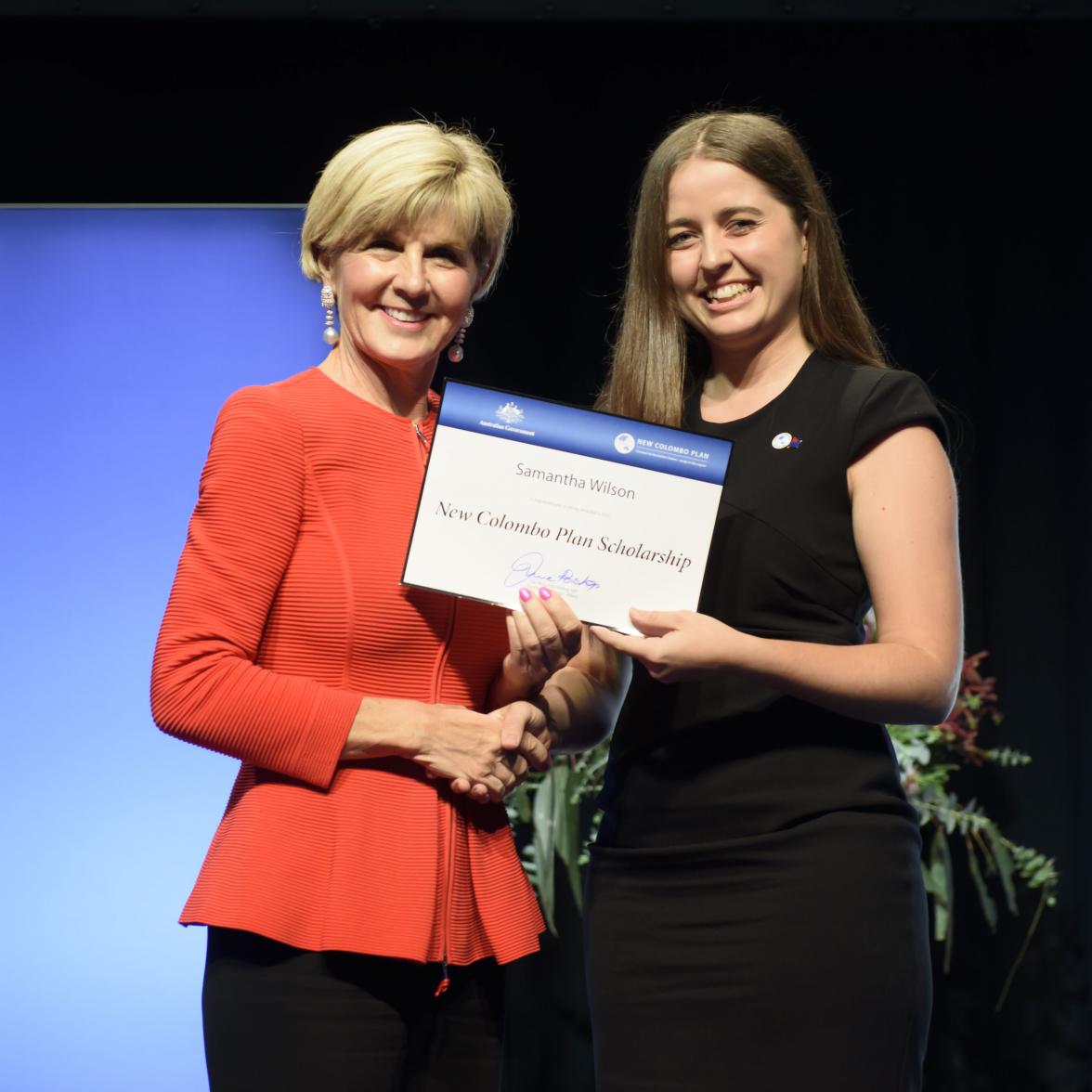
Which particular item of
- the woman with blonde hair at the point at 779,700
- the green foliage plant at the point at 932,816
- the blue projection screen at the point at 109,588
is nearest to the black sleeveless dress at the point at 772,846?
the woman with blonde hair at the point at 779,700

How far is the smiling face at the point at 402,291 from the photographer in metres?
1.67

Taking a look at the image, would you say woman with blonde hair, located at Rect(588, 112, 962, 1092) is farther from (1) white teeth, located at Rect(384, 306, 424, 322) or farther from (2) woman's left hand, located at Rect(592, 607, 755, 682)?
(1) white teeth, located at Rect(384, 306, 424, 322)

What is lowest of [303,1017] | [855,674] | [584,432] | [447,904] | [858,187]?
[303,1017]

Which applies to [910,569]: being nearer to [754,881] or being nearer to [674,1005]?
[754,881]

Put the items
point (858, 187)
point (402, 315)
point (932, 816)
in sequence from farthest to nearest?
point (858, 187), point (932, 816), point (402, 315)

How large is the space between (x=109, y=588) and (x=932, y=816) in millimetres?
2065

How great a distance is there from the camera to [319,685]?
1536mm

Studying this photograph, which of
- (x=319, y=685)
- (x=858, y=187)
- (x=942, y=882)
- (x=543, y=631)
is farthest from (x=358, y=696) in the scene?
(x=858, y=187)

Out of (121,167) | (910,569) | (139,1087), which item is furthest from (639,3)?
(139,1087)

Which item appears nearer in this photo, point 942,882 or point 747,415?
point 747,415

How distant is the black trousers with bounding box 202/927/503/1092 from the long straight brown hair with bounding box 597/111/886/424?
0.81m

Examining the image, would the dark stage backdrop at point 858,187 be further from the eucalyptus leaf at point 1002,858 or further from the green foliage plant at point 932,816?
the eucalyptus leaf at point 1002,858

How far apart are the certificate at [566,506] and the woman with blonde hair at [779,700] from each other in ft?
0.23
